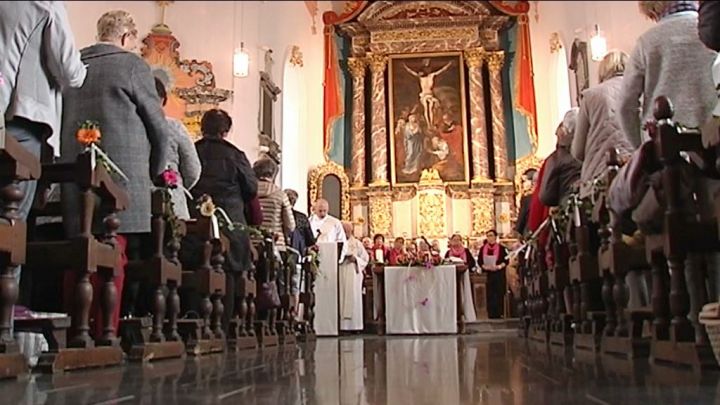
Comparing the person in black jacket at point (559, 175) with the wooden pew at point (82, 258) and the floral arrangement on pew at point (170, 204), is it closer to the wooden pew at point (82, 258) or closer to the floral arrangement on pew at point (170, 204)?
the floral arrangement on pew at point (170, 204)

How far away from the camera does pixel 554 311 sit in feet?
16.1

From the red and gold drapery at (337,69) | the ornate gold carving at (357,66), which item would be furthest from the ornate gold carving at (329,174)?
→ the ornate gold carving at (357,66)

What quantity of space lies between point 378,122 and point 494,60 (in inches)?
93.7

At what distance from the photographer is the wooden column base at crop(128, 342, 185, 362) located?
121 inches

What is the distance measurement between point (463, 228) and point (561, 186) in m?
8.97

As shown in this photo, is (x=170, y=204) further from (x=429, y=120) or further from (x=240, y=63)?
(x=429, y=120)

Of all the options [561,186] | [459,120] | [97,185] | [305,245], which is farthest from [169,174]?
[459,120]

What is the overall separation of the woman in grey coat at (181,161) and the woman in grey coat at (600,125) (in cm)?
194

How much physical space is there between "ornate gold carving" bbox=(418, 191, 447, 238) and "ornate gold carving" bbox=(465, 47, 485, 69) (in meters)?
2.53

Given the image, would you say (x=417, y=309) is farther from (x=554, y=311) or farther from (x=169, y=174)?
(x=169, y=174)

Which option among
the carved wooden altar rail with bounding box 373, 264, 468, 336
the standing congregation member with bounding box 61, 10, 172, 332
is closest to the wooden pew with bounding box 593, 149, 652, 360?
the standing congregation member with bounding box 61, 10, 172, 332

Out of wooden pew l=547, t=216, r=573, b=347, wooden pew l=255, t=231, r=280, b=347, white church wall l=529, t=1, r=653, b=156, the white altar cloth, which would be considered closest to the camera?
wooden pew l=547, t=216, r=573, b=347

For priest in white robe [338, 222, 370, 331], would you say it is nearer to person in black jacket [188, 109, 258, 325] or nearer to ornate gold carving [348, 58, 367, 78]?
person in black jacket [188, 109, 258, 325]

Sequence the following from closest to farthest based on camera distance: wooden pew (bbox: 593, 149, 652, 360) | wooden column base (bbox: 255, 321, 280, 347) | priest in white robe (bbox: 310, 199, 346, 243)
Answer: wooden pew (bbox: 593, 149, 652, 360)
wooden column base (bbox: 255, 321, 280, 347)
priest in white robe (bbox: 310, 199, 346, 243)
